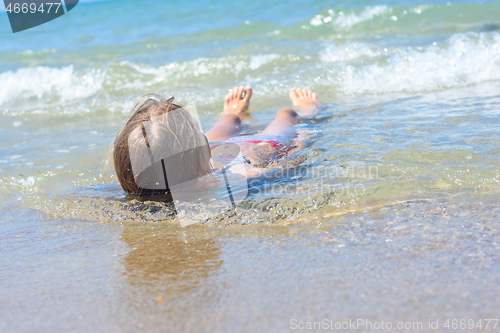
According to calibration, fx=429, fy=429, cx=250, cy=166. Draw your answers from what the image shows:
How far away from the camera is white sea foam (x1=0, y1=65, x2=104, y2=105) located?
663 cm

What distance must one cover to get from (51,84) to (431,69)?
566cm

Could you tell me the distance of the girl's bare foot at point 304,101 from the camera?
4355 millimetres

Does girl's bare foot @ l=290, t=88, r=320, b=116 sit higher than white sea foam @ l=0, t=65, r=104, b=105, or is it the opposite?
white sea foam @ l=0, t=65, r=104, b=105

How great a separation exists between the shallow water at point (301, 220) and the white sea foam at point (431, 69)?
0.02 metres

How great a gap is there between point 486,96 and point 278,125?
6.54 feet

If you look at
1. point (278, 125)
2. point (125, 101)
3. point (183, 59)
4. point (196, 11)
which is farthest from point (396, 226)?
point (196, 11)

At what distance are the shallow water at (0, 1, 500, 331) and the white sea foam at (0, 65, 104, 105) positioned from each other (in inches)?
34.7

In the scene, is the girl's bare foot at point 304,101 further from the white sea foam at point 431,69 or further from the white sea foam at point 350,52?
the white sea foam at point 350,52

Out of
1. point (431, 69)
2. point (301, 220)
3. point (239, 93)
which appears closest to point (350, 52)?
point (431, 69)

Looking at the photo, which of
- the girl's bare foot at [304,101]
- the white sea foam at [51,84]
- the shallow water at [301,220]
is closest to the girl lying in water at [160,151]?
the shallow water at [301,220]

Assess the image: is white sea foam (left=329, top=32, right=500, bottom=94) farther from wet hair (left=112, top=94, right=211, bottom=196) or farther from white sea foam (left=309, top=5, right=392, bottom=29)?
white sea foam (left=309, top=5, right=392, bottom=29)

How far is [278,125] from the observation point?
371 cm

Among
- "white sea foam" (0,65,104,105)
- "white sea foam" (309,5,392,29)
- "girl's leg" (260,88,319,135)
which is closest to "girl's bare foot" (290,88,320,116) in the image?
"girl's leg" (260,88,319,135)

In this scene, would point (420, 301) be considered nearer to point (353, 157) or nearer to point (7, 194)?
point (353, 157)
